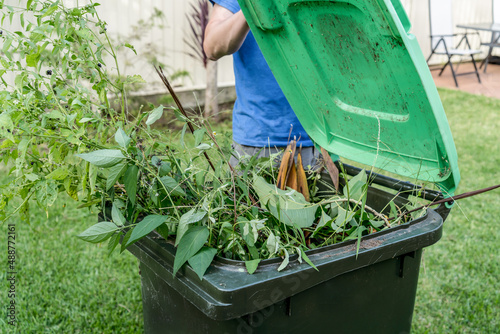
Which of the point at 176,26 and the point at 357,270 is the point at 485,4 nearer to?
the point at 176,26

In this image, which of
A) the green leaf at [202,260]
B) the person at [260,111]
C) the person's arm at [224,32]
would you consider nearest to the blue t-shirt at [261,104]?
the person at [260,111]

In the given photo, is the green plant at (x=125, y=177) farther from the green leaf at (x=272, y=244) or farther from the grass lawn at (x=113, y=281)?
the grass lawn at (x=113, y=281)

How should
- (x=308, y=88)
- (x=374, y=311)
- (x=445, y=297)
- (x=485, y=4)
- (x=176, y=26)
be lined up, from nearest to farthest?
(x=374, y=311)
(x=308, y=88)
(x=445, y=297)
(x=176, y=26)
(x=485, y=4)

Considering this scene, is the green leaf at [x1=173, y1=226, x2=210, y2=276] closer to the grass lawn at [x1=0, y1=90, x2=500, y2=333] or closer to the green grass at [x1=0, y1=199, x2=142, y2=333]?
the grass lawn at [x1=0, y1=90, x2=500, y2=333]

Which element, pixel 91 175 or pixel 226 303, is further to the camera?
pixel 91 175

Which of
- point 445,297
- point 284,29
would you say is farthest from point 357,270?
point 445,297

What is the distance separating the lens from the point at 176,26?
6863 millimetres

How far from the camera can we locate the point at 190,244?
1.23 metres

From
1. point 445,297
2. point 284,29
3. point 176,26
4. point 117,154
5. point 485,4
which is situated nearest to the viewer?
point 117,154

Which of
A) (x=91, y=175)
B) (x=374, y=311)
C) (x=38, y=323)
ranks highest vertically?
(x=91, y=175)

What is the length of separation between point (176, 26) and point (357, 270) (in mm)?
6046

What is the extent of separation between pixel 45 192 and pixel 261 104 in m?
1.11

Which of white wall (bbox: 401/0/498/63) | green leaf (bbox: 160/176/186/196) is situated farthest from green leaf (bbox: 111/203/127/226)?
white wall (bbox: 401/0/498/63)

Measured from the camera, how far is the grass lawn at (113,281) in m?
2.72
